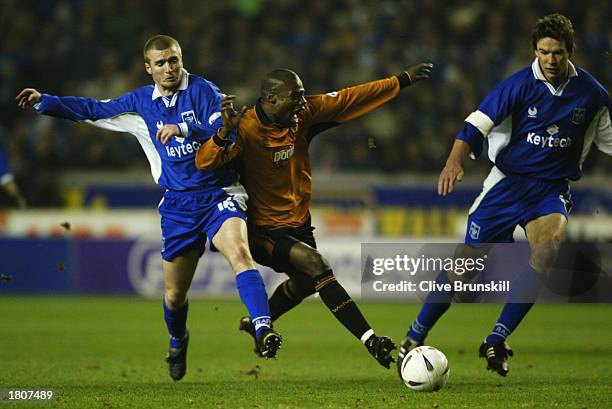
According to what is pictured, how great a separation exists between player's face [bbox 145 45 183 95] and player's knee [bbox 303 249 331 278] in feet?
5.02

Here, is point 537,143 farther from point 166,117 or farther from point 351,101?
point 166,117

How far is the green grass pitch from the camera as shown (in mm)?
6344

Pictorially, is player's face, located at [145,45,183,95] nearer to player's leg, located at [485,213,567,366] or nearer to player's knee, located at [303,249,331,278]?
player's knee, located at [303,249,331,278]

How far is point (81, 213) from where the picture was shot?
15922 millimetres

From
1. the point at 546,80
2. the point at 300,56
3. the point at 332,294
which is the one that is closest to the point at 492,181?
the point at 546,80

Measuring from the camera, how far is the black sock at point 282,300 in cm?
775

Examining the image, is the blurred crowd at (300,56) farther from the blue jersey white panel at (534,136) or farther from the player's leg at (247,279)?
the player's leg at (247,279)

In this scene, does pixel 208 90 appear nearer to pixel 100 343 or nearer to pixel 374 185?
pixel 100 343

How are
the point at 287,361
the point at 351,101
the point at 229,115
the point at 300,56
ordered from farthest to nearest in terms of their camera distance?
the point at 300,56, the point at 287,361, the point at 351,101, the point at 229,115

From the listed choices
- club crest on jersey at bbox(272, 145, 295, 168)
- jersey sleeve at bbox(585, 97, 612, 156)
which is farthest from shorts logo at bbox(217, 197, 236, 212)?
jersey sleeve at bbox(585, 97, 612, 156)

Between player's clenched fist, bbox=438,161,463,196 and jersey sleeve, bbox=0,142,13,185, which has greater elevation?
player's clenched fist, bbox=438,161,463,196

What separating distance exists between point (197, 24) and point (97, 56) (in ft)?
5.83
